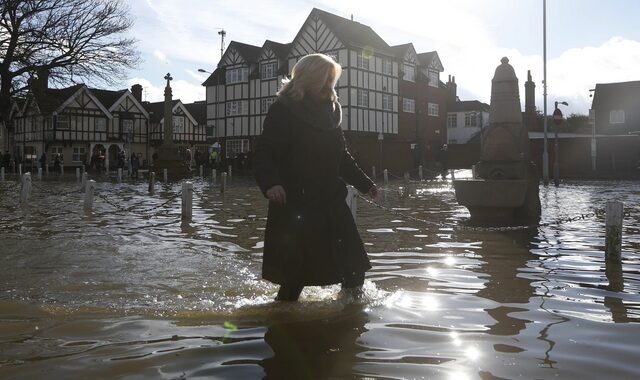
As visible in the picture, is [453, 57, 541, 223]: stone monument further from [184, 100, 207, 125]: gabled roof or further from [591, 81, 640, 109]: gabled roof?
[184, 100, 207, 125]: gabled roof

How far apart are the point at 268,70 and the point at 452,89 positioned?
28.4 metres

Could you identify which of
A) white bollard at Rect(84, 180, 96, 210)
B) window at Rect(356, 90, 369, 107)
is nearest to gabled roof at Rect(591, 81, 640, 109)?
window at Rect(356, 90, 369, 107)

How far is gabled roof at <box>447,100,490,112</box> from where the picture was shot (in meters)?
67.4

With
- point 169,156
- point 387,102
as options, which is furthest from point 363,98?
point 169,156

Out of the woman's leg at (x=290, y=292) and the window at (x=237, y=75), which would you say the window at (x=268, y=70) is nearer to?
the window at (x=237, y=75)

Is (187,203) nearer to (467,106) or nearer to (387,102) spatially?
(387,102)

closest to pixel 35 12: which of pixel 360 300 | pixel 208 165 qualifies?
pixel 208 165

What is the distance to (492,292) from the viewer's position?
192 inches

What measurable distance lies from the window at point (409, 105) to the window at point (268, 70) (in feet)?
36.0

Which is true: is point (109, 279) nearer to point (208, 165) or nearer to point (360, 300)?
point (360, 300)

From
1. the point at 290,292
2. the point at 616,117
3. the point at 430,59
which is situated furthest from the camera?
the point at 616,117

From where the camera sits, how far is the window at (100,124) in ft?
200

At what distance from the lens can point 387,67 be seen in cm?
4812

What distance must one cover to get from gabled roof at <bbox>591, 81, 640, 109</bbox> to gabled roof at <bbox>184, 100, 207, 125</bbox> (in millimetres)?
42355
